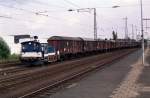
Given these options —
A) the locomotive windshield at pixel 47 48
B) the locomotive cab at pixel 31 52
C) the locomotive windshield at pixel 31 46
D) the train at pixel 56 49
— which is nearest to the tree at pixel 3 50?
the train at pixel 56 49

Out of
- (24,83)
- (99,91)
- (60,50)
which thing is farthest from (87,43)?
(99,91)

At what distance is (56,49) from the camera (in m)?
44.6

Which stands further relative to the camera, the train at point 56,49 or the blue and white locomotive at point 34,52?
the train at point 56,49

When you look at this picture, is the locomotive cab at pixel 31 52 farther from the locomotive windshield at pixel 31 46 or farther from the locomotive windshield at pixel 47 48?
the locomotive windshield at pixel 47 48

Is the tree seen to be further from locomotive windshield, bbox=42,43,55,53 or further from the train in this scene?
locomotive windshield, bbox=42,43,55,53

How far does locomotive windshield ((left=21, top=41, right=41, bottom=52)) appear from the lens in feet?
123

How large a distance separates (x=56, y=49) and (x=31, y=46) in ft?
23.3

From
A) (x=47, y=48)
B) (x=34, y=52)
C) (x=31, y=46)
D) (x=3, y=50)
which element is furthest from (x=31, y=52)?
(x=3, y=50)

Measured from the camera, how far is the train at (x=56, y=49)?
37.4m

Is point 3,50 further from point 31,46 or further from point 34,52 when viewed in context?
point 34,52

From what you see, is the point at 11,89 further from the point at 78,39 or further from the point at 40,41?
the point at 78,39

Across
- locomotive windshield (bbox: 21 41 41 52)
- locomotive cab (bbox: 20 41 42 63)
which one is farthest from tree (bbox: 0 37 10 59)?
locomotive cab (bbox: 20 41 42 63)

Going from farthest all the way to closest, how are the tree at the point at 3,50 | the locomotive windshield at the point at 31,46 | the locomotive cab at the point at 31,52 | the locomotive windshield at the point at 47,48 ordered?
1. the tree at the point at 3,50
2. the locomotive windshield at the point at 47,48
3. the locomotive windshield at the point at 31,46
4. the locomotive cab at the point at 31,52

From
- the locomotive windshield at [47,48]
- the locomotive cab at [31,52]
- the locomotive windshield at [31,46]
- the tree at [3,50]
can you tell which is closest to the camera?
the locomotive cab at [31,52]
